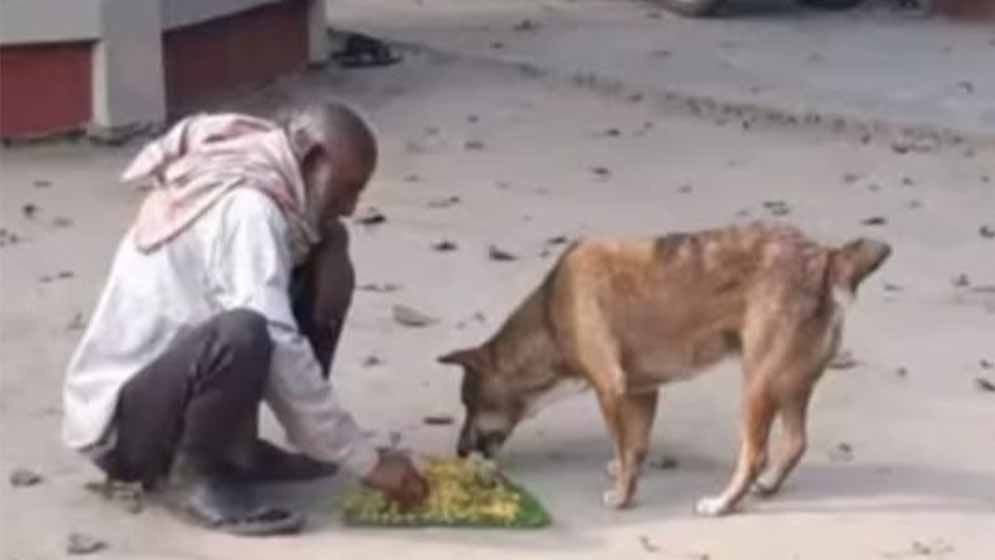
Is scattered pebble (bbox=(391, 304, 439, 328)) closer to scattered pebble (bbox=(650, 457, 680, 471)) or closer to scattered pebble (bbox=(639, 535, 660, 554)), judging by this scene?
scattered pebble (bbox=(650, 457, 680, 471))

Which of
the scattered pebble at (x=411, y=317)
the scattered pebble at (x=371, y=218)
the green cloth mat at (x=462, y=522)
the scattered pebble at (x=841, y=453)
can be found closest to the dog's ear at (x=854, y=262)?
the scattered pebble at (x=841, y=453)

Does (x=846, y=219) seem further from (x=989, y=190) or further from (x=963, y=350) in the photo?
(x=963, y=350)

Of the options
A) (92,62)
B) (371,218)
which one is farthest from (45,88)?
(371,218)

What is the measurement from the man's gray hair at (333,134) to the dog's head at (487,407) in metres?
0.82

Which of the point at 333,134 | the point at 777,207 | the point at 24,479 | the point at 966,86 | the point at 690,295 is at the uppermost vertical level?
the point at 333,134

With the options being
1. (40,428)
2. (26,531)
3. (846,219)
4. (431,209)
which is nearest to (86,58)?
(431,209)

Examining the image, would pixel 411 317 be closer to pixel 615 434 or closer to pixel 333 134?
pixel 615 434

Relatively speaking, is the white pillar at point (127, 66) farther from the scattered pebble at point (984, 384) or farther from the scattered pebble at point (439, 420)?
the scattered pebble at point (984, 384)

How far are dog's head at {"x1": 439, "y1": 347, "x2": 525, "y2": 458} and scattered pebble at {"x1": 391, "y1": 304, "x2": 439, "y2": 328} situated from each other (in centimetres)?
140

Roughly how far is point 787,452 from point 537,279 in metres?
2.34

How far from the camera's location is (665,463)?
694 cm

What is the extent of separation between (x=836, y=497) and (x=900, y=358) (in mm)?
1374

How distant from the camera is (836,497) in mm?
6664

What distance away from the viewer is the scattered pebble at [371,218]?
31.8ft
